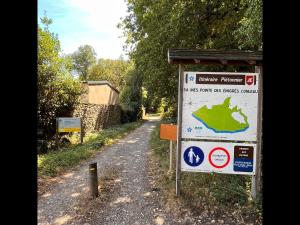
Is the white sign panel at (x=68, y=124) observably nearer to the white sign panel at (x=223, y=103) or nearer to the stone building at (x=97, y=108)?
the stone building at (x=97, y=108)

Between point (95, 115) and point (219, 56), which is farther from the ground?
point (219, 56)

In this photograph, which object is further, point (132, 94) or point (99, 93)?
point (132, 94)

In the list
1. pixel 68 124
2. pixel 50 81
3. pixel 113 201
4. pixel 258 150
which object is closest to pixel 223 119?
pixel 258 150

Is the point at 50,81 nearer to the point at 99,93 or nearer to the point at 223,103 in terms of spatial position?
the point at 223,103

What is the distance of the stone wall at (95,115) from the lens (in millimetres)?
20920

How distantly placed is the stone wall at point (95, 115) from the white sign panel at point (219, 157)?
44.8ft

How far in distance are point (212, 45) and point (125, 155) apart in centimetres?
644

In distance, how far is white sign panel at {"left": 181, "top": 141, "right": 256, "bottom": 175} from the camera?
645cm

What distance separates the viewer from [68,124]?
1545 centimetres

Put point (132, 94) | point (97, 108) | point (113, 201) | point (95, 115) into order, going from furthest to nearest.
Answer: point (132, 94) → point (97, 108) → point (95, 115) → point (113, 201)

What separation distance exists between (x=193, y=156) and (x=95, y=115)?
1897 cm

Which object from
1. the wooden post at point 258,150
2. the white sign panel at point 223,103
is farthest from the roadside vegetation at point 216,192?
the white sign panel at point 223,103
